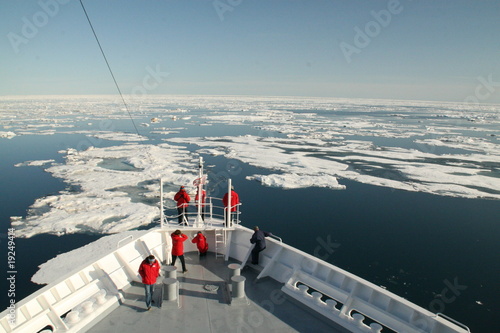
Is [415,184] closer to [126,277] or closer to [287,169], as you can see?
[287,169]

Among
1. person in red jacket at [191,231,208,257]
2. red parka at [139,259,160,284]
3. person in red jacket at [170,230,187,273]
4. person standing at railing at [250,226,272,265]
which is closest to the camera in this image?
red parka at [139,259,160,284]

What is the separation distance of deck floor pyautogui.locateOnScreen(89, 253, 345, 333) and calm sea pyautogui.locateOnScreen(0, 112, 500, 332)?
381cm

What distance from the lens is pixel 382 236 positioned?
9.04 meters

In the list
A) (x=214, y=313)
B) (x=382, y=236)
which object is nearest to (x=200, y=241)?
(x=214, y=313)

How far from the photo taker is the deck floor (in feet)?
11.0

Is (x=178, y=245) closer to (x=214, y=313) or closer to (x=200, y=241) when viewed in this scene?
(x=200, y=241)

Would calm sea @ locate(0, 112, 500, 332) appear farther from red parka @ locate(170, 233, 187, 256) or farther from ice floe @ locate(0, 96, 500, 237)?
red parka @ locate(170, 233, 187, 256)

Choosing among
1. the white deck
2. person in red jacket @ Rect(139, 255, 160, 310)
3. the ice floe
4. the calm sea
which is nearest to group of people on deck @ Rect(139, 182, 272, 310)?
person in red jacket @ Rect(139, 255, 160, 310)

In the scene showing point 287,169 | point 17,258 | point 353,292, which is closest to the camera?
point 353,292

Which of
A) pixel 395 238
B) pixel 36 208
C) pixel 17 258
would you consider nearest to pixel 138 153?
pixel 36 208

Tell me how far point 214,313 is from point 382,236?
6.93 metres

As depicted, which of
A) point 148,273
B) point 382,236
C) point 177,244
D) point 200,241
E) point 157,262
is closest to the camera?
point 148,273

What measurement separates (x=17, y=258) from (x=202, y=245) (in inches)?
226

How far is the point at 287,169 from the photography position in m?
15.9
